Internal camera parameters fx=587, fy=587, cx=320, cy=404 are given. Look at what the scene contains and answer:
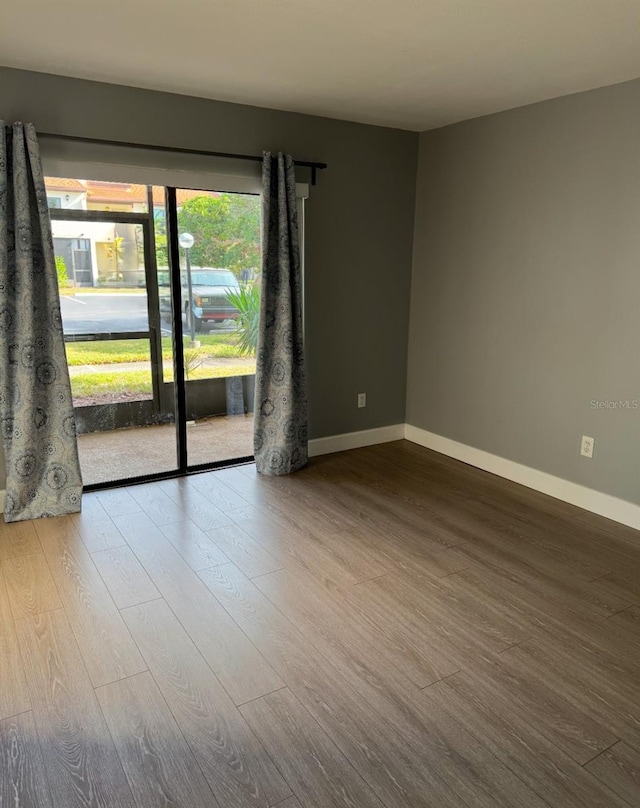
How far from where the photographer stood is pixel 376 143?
Answer: 4.09 metres

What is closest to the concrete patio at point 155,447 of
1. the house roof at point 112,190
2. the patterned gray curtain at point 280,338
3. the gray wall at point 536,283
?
the patterned gray curtain at point 280,338

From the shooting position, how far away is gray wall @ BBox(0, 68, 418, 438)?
10.8ft

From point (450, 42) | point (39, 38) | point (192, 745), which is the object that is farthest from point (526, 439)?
point (39, 38)

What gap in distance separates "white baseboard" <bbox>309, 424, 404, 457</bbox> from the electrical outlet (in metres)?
1.57

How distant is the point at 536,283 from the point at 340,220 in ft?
4.54

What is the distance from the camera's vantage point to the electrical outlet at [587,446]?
133 inches

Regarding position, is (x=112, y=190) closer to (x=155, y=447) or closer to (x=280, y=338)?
(x=280, y=338)

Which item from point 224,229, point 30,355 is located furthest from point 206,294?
point 30,355

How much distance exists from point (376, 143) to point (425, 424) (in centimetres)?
208

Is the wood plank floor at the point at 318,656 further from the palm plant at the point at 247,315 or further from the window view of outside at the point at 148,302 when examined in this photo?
the palm plant at the point at 247,315

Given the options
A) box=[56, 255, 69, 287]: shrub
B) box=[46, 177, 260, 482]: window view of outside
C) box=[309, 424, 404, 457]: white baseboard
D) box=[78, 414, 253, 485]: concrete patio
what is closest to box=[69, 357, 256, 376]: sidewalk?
box=[46, 177, 260, 482]: window view of outside

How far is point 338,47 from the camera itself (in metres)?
2.54

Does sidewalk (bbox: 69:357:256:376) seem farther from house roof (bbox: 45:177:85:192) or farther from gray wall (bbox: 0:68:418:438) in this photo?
house roof (bbox: 45:177:85:192)

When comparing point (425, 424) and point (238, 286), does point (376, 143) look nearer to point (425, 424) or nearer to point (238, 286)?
point (238, 286)
